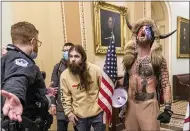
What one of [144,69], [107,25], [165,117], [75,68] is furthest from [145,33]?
[107,25]

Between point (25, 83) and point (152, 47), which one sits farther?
point (152, 47)

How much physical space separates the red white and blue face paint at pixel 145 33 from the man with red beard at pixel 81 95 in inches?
30.3

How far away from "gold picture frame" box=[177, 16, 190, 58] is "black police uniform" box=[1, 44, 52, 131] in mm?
7155

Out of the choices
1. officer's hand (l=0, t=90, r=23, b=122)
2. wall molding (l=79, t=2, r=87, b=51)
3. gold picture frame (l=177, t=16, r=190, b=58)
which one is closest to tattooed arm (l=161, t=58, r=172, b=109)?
officer's hand (l=0, t=90, r=23, b=122)

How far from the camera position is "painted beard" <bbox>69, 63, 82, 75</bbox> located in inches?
106

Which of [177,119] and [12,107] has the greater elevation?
[12,107]

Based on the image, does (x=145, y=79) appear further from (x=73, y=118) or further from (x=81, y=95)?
(x=73, y=118)

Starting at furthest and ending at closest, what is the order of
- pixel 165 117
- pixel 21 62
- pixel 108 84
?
pixel 108 84, pixel 165 117, pixel 21 62

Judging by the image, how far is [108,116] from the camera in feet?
8.21

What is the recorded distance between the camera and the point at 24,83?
147 centimetres

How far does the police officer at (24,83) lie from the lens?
4.43ft

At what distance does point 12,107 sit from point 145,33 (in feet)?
4.64

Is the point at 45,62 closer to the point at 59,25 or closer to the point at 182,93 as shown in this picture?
the point at 59,25

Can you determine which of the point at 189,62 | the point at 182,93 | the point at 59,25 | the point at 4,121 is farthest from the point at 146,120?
the point at 189,62
